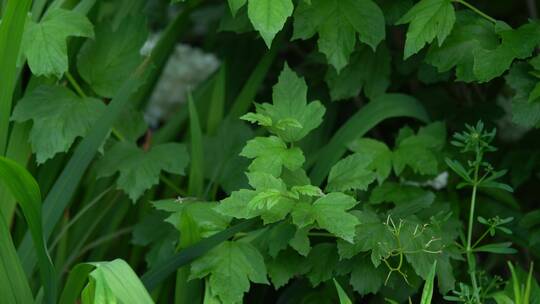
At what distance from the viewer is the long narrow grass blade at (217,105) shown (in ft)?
7.03

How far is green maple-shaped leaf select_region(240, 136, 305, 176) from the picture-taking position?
1638 mm

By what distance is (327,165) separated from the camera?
6.40 feet

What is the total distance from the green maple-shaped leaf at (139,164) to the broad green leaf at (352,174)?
33 centimetres

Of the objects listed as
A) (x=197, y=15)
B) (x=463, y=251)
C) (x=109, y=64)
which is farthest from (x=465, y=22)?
(x=197, y=15)

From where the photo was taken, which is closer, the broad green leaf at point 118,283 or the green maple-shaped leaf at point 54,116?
the broad green leaf at point 118,283

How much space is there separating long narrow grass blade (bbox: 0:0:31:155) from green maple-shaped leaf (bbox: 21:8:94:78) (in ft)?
0.12

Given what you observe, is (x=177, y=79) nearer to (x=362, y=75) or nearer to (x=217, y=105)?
(x=217, y=105)

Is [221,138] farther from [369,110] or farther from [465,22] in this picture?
[465,22]

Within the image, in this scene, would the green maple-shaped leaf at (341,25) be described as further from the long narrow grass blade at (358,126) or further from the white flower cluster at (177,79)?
the white flower cluster at (177,79)

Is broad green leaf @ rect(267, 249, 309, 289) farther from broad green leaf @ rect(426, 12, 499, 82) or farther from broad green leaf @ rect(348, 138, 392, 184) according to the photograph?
broad green leaf @ rect(426, 12, 499, 82)

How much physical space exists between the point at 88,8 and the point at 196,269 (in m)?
0.63

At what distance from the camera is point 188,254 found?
1.64 meters

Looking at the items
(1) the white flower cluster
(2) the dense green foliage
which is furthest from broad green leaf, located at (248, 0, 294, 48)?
(1) the white flower cluster

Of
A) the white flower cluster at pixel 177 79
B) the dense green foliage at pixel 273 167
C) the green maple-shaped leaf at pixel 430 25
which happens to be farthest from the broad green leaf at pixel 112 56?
the white flower cluster at pixel 177 79
